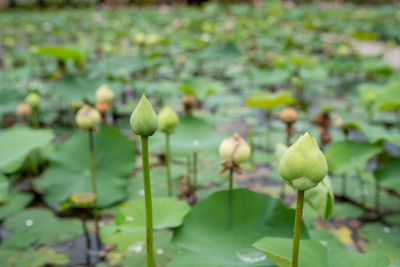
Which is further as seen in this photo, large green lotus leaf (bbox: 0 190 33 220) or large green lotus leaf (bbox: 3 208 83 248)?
large green lotus leaf (bbox: 0 190 33 220)

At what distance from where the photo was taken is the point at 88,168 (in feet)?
5.53

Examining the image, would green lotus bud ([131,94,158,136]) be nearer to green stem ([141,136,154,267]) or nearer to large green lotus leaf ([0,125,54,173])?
green stem ([141,136,154,267])

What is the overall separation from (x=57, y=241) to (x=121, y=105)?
177 cm

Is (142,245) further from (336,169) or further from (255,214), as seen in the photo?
(336,169)

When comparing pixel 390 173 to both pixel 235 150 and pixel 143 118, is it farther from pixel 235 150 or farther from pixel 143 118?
pixel 143 118

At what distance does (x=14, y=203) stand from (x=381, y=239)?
1.60 m

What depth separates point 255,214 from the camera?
1.10 metres

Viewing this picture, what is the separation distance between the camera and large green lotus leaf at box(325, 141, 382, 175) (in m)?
1.45

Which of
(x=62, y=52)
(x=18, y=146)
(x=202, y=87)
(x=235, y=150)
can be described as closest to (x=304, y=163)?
(x=235, y=150)

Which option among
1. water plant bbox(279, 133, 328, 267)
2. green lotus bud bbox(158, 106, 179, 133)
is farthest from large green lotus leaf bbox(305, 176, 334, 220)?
green lotus bud bbox(158, 106, 179, 133)

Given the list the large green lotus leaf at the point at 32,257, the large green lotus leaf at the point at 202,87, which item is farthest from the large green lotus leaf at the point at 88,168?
the large green lotus leaf at the point at 202,87

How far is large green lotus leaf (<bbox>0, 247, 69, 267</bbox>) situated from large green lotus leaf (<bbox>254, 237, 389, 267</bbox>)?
824 mm

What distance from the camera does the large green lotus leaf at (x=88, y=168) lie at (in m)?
1.63

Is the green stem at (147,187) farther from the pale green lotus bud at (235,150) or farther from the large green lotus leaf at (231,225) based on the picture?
the pale green lotus bud at (235,150)
